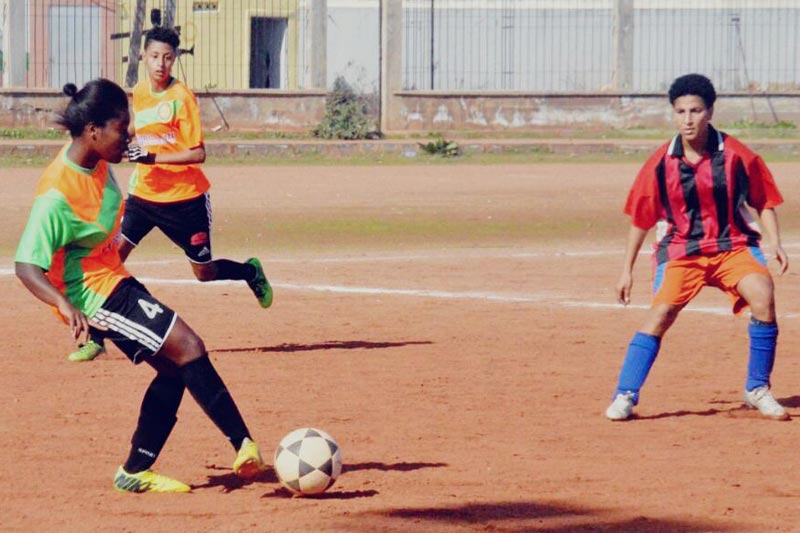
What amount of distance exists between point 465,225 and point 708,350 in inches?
304

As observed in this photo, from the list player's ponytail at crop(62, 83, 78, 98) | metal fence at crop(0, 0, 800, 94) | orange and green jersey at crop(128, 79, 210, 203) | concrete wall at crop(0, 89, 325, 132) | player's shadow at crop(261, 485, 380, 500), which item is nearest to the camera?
player's shadow at crop(261, 485, 380, 500)

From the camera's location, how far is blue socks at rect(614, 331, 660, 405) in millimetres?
7762

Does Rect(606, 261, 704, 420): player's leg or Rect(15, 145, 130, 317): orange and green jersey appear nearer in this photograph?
Rect(15, 145, 130, 317): orange and green jersey

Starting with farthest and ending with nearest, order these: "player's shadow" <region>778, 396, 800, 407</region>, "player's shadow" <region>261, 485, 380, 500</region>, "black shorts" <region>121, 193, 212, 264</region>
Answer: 1. "black shorts" <region>121, 193, 212, 264</region>
2. "player's shadow" <region>778, 396, 800, 407</region>
3. "player's shadow" <region>261, 485, 380, 500</region>

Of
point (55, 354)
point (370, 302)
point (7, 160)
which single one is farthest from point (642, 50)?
point (55, 354)

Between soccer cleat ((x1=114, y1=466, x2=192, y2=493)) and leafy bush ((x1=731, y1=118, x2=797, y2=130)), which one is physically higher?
leafy bush ((x1=731, y1=118, x2=797, y2=130))

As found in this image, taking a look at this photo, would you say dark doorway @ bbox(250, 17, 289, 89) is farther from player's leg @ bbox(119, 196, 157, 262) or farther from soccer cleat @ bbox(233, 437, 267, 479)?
soccer cleat @ bbox(233, 437, 267, 479)

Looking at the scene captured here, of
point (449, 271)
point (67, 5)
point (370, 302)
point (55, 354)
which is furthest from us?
point (67, 5)

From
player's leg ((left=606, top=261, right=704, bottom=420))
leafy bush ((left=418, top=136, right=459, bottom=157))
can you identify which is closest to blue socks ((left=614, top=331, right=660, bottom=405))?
player's leg ((left=606, top=261, right=704, bottom=420))

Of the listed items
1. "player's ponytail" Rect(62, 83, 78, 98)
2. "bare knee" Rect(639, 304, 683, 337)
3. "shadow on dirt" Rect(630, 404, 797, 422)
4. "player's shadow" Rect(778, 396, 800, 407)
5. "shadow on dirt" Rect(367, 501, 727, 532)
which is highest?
"player's ponytail" Rect(62, 83, 78, 98)

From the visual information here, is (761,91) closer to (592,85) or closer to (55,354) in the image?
(592,85)

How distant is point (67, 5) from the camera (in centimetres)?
2836

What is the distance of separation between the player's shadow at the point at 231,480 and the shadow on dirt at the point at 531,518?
77cm

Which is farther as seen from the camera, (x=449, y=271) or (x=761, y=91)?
(x=761, y=91)
